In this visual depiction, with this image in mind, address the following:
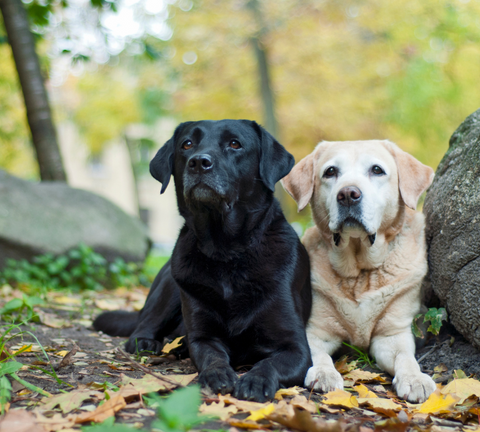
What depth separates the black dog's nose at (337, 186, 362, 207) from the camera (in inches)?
109

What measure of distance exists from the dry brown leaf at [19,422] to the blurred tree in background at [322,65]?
1172 cm

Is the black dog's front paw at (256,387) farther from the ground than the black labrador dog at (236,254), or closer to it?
closer to it

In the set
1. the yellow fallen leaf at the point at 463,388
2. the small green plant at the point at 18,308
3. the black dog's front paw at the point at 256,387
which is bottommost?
the yellow fallen leaf at the point at 463,388

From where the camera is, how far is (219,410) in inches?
76.8

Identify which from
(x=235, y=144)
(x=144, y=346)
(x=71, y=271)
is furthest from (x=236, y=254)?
(x=71, y=271)

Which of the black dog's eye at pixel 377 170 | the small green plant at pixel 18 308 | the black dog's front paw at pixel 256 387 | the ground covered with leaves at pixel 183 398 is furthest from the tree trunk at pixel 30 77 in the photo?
the black dog's front paw at pixel 256 387

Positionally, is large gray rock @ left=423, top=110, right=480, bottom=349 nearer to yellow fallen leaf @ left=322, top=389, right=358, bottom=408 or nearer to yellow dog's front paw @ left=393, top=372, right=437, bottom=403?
yellow dog's front paw @ left=393, top=372, right=437, bottom=403

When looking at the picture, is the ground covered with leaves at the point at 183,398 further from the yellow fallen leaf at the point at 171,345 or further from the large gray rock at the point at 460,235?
the large gray rock at the point at 460,235

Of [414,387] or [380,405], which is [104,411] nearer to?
[380,405]

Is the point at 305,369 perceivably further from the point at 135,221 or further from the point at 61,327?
the point at 135,221

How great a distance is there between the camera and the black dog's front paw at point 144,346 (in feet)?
10.5

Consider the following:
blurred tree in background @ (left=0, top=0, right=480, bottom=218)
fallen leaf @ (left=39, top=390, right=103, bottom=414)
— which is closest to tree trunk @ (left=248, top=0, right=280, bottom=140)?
blurred tree in background @ (left=0, top=0, right=480, bottom=218)

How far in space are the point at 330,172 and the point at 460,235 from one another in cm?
89

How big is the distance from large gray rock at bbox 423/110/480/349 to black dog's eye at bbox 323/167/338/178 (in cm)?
76
